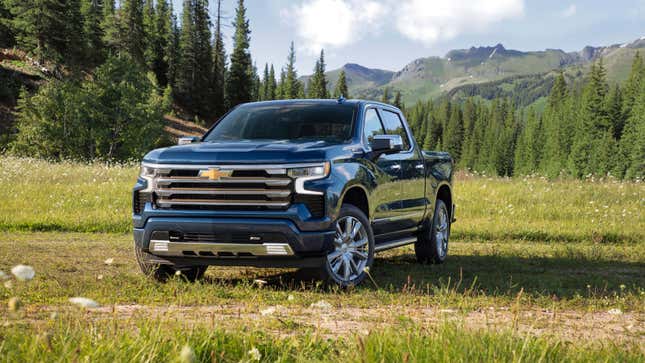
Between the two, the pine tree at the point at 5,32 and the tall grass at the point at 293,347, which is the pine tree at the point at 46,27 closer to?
the pine tree at the point at 5,32

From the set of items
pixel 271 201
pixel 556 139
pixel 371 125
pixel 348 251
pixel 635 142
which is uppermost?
pixel 371 125

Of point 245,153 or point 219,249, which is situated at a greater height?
point 245,153

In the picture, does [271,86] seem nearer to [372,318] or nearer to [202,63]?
[202,63]

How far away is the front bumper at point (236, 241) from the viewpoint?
650cm

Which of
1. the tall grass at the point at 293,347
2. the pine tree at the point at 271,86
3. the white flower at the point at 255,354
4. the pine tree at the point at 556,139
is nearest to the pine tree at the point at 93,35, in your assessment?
the pine tree at the point at 271,86

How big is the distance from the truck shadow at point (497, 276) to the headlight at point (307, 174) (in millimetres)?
910

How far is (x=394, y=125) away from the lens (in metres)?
9.54

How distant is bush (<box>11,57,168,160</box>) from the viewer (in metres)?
41.8

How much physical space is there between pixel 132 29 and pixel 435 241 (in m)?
76.4

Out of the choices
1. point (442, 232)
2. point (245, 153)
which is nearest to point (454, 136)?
point (442, 232)

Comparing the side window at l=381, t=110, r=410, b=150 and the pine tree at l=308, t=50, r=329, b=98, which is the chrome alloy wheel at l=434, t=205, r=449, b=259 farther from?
the pine tree at l=308, t=50, r=329, b=98

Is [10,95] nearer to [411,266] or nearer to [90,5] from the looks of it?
[90,5]

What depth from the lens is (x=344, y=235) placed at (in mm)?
7113

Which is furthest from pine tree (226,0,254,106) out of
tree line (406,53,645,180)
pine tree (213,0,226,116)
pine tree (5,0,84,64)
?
tree line (406,53,645,180)
